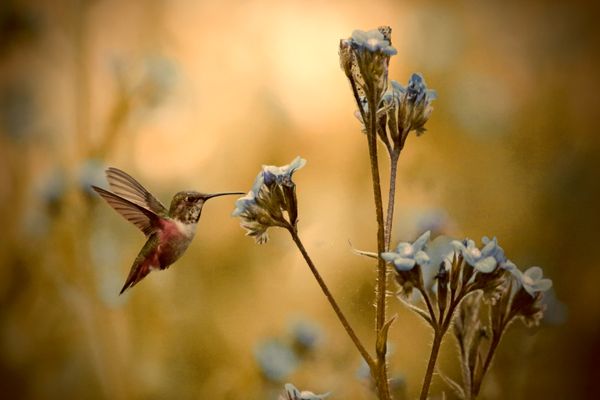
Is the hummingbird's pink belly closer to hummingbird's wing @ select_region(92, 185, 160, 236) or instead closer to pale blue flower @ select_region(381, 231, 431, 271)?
hummingbird's wing @ select_region(92, 185, 160, 236)

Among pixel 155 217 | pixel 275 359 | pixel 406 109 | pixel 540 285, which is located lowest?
pixel 275 359

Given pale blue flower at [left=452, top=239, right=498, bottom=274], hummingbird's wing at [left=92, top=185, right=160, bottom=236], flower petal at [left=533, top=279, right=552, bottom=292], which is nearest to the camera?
pale blue flower at [left=452, top=239, right=498, bottom=274]

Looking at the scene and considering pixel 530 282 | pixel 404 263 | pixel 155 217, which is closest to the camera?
pixel 404 263

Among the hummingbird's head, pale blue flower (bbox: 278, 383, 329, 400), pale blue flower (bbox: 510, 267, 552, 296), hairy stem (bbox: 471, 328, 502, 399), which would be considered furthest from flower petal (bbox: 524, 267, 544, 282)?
the hummingbird's head

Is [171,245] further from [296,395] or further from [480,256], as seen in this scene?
[480,256]

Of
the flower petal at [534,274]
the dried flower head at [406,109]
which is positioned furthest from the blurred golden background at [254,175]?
the dried flower head at [406,109]

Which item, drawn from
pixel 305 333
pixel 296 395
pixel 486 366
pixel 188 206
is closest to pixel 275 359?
pixel 305 333

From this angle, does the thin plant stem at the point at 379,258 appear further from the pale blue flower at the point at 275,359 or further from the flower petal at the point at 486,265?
the pale blue flower at the point at 275,359
